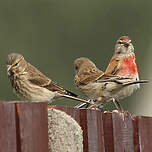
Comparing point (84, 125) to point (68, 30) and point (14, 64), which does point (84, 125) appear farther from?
point (68, 30)

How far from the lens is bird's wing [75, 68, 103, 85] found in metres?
9.25

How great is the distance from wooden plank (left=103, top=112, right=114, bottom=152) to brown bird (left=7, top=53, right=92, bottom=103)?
2.34m

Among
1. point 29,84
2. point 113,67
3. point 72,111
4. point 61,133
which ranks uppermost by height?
point 113,67

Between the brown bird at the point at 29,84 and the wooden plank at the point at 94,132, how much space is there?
259cm

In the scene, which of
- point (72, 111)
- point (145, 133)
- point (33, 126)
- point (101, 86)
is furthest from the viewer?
point (101, 86)

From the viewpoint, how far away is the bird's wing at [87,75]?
925 cm

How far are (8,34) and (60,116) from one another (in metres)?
19.2

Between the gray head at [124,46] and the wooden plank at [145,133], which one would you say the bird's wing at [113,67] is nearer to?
the gray head at [124,46]

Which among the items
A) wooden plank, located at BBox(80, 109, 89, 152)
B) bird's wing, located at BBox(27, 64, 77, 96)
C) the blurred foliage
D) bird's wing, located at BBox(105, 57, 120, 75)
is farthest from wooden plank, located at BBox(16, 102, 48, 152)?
the blurred foliage

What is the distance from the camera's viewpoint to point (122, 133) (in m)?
6.21

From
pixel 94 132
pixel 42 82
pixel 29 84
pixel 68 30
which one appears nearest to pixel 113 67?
pixel 42 82

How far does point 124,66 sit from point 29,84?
147 centimetres

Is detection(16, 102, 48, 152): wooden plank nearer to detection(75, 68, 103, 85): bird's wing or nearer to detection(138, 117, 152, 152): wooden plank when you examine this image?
detection(138, 117, 152, 152): wooden plank

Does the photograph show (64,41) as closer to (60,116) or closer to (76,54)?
(76,54)
